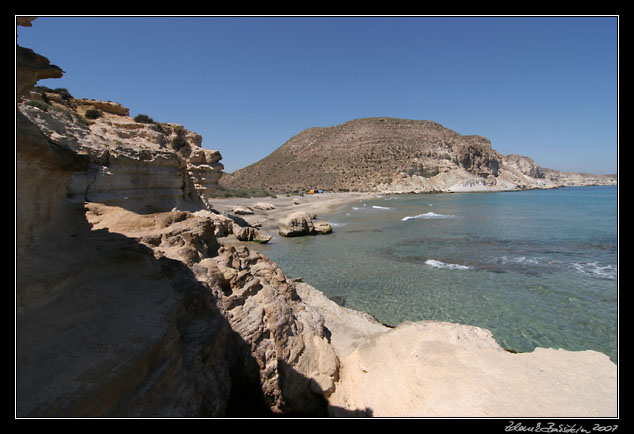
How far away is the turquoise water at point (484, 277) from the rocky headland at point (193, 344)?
265 centimetres

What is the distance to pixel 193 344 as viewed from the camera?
134 inches

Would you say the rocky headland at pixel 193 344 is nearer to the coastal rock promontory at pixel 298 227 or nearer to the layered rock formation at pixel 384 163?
the coastal rock promontory at pixel 298 227

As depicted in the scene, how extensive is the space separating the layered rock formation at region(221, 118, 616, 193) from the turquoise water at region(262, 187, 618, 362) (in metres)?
59.7

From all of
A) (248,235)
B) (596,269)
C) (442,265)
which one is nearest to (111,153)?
(248,235)

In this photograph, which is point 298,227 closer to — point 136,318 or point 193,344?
point 193,344

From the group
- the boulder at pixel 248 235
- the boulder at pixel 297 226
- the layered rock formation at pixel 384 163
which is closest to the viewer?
the boulder at pixel 248 235

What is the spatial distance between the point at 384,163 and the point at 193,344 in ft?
276

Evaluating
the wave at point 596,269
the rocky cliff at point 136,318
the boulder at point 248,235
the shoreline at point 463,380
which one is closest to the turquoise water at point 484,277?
the wave at point 596,269

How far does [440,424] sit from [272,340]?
2.78 metres

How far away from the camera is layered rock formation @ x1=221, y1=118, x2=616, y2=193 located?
78688 millimetres

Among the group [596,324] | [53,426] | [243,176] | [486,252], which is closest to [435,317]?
[596,324]

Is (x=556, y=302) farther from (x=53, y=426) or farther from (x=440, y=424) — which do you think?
(x=53, y=426)

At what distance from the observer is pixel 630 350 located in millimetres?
2934

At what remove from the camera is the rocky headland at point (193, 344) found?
239 cm
